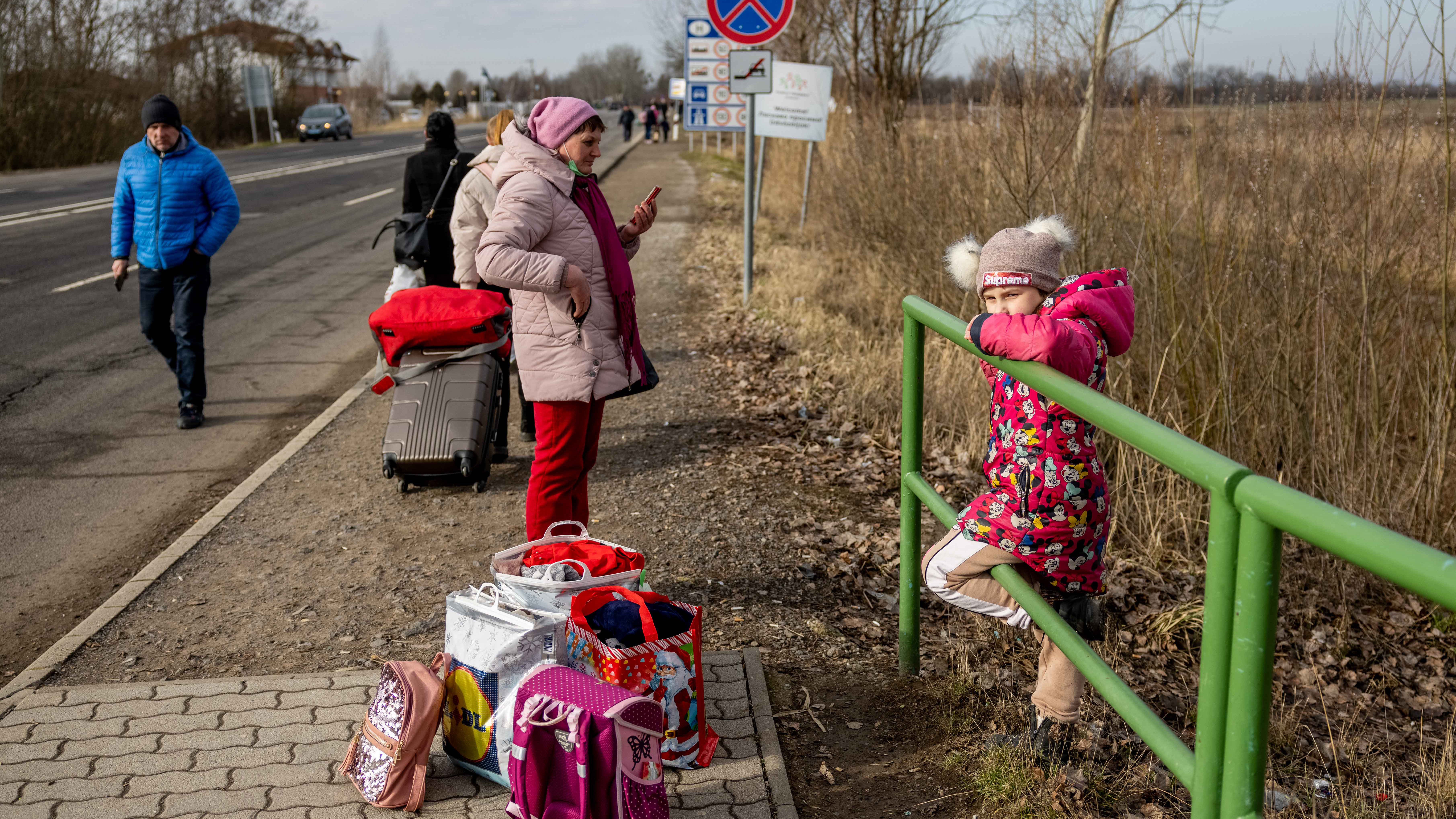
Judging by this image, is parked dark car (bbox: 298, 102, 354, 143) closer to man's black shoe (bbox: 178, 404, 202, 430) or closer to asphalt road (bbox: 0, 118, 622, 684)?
asphalt road (bbox: 0, 118, 622, 684)

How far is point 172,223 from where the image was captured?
653cm

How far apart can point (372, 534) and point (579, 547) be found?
1.89m

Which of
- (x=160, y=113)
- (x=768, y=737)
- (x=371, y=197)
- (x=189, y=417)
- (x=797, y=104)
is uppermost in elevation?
(x=797, y=104)

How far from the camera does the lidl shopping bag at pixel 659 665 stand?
298cm

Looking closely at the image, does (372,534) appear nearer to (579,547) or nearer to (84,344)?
(579,547)

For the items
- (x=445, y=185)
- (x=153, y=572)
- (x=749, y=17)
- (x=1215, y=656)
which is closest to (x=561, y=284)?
(x=153, y=572)

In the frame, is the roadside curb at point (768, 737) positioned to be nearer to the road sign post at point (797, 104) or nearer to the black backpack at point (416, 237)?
the black backpack at point (416, 237)

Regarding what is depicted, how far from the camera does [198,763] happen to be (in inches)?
123

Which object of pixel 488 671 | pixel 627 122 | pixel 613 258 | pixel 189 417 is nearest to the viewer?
pixel 488 671

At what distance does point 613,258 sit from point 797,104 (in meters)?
9.97

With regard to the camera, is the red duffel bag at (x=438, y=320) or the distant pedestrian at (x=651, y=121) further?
the distant pedestrian at (x=651, y=121)

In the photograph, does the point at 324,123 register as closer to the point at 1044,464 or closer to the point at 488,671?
the point at 488,671

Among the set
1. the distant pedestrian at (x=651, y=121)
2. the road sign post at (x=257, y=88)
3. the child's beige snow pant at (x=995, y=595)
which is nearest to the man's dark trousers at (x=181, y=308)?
the child's beige snow pant at (x=995, y=595)

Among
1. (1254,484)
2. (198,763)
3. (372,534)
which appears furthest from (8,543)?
(1254,484)
